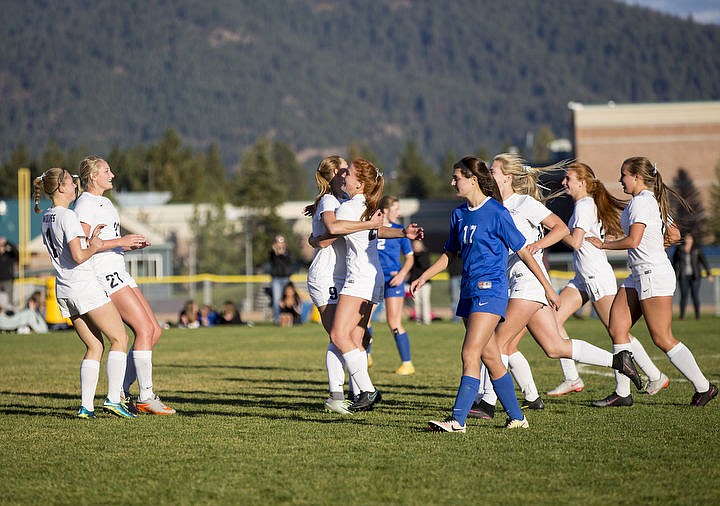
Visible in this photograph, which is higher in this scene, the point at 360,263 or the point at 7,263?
the point at 360,263

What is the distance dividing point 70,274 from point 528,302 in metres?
3.77

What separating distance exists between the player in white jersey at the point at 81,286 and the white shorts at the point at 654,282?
14.6 ft

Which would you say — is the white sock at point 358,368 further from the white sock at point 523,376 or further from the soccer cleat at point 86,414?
the soccer cleat at point 86,414

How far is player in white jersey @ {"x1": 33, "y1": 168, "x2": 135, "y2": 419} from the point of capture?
8.48 m

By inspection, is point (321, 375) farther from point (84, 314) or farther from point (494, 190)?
point (494, 190)

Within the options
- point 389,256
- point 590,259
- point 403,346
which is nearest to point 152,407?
point 590,259

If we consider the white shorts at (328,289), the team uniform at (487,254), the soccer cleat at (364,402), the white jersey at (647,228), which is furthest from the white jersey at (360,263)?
the white jersey at (647,228)

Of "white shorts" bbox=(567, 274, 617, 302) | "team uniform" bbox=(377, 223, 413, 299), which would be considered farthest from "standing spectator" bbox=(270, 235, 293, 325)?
"white shorts" bbox=(567, 274, 617, 302)

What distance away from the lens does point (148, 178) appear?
12962 cm

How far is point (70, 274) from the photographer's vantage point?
28.2ft

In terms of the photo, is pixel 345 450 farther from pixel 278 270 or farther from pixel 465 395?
pixel 278 270

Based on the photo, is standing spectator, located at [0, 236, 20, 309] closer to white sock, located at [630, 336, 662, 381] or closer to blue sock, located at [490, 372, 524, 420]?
white sock, located at [630, 336, 662, 381]

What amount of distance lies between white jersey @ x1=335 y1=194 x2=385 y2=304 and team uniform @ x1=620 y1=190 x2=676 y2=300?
219cm

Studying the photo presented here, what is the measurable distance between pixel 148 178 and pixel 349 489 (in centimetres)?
12684
